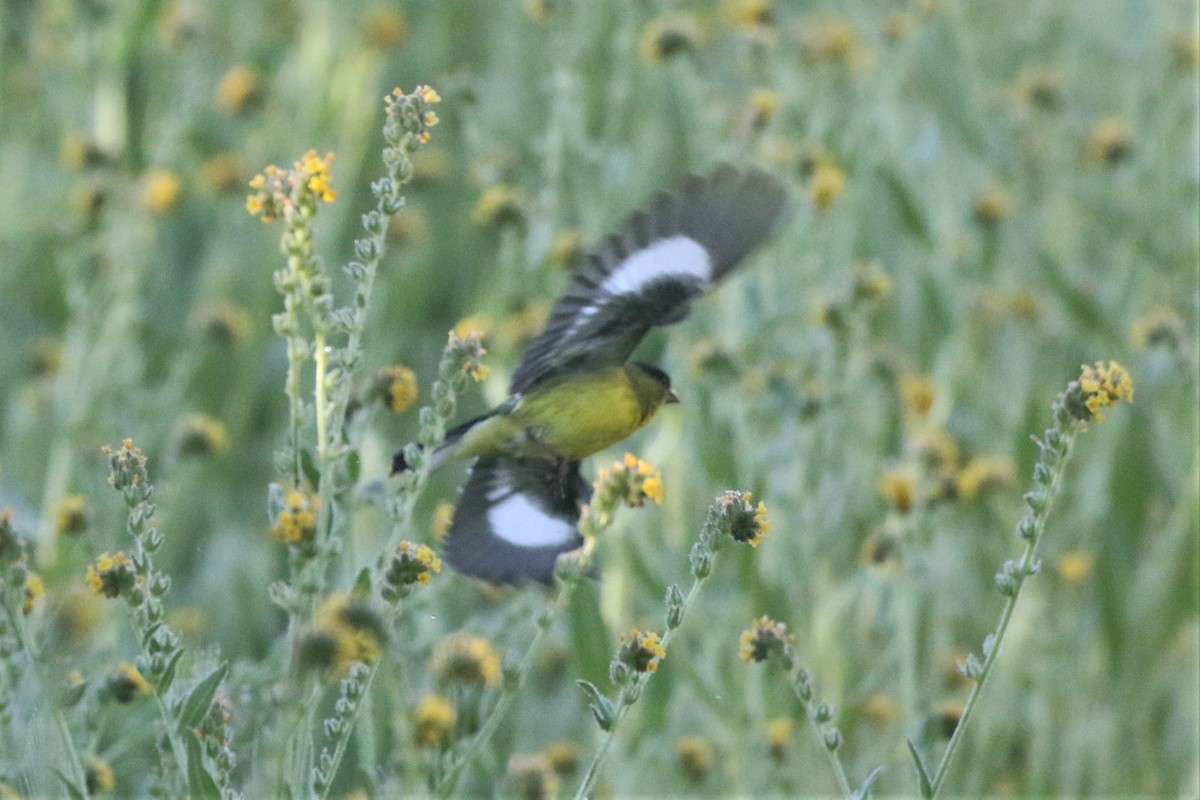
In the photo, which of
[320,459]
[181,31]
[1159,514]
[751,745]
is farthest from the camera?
[181,31]

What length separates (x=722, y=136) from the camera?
3.58m

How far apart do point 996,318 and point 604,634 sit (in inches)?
65.4

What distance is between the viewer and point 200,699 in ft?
4.74

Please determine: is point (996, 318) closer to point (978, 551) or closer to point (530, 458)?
point (978, 551)

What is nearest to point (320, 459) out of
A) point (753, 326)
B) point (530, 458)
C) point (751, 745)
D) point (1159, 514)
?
point (530, 458)

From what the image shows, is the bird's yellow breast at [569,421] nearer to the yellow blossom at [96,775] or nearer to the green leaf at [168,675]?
the yellow blossom at [96,775]

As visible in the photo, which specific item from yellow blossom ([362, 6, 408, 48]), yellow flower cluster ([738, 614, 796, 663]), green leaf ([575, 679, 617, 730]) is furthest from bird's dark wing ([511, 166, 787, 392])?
yellow blossom ([362, 6, 408, 48])

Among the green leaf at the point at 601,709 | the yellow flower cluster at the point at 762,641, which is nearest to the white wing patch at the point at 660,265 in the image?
the yellow flower cluster at the point at 762,641

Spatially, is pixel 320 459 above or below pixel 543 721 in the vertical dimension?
below

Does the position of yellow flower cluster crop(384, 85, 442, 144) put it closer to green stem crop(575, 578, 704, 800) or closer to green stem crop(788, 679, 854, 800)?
green stem crop(575, 578, 704, 800)

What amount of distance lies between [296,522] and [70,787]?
315 mm

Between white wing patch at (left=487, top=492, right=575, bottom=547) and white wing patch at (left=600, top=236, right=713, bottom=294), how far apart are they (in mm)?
313

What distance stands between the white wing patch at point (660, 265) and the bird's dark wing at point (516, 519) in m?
0.28

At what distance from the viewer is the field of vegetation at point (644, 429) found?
1.53 meters
